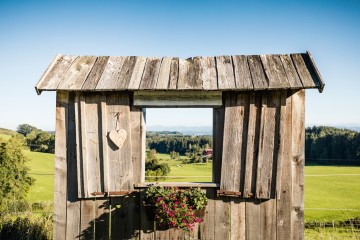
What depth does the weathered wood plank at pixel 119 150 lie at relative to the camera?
5.42m

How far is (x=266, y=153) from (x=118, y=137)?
8.16 ft

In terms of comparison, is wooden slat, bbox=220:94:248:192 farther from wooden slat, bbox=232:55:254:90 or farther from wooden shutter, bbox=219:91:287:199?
wooden slat, bbox=232:55:254:90

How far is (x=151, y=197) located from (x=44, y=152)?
45371 millimetres

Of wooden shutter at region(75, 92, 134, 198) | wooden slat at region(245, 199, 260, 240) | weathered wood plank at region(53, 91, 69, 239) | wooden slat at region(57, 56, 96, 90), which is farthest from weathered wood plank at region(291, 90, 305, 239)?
weathered wood plank at region(53, 91, 69, 239)

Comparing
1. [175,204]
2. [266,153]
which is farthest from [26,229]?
[266,153]

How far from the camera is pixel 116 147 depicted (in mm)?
5445

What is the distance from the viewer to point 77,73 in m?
5.61

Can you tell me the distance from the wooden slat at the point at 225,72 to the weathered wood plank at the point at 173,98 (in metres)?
0.26

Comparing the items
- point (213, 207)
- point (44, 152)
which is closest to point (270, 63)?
point (213, 207)

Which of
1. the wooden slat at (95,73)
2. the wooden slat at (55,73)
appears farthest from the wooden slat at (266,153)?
the wooden slat at (55,73)

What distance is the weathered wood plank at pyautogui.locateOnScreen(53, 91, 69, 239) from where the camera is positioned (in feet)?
18.4

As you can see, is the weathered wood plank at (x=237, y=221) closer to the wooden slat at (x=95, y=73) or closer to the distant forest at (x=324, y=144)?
the wooden slat at (x=95, y=73)

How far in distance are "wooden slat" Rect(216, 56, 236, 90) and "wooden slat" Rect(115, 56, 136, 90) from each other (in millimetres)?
1549

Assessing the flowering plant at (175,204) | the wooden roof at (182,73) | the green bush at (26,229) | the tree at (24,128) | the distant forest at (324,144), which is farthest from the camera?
the tree at (24,128)
